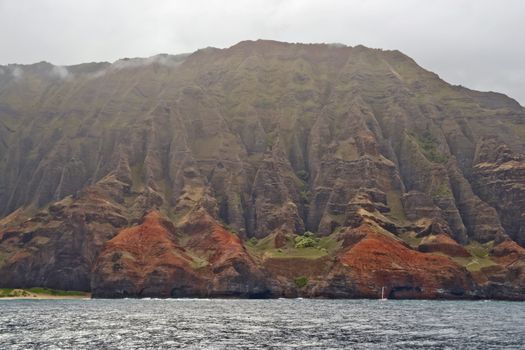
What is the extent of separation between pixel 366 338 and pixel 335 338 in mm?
5550

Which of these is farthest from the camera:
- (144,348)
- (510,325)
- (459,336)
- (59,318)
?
(59,318)

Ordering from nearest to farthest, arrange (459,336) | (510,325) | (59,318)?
1. (459,336)
2. (510,325)
3. (59,318)

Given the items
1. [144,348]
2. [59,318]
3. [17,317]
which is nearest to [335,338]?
[144,348]

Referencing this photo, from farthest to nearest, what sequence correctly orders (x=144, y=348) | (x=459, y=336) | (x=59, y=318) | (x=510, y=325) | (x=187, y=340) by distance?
(x=59, y=318), (x=510, y=325), (x=459, y=336), (x=187, y=340), (x=144, y=348)

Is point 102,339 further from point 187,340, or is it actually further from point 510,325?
point 510,325

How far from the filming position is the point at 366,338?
373 feet

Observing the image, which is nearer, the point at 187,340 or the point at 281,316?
the point at 187,340

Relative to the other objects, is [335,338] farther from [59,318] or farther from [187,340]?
[59,318]

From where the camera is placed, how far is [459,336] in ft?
390

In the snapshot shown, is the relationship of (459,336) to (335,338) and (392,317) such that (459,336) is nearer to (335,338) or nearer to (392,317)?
(335,338)

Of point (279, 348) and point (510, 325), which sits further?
point (510, 325)

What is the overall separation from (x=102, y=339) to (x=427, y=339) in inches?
2185

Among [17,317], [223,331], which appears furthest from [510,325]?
[17,317]

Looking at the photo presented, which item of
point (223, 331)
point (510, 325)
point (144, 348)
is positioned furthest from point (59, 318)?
point (510, 325)
